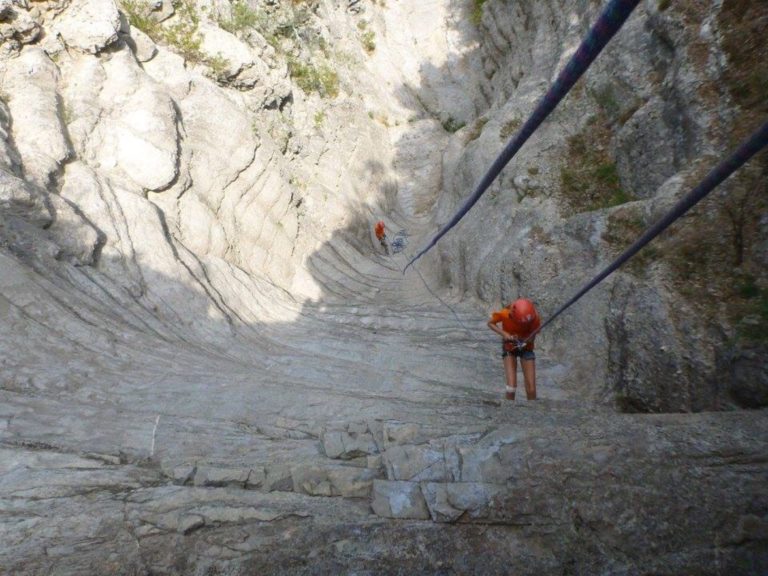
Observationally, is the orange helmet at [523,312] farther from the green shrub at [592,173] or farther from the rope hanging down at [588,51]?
the green shrub at [592,173]

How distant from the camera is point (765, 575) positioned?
275cm

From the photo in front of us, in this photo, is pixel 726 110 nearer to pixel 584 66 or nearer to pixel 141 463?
pixel 584 66

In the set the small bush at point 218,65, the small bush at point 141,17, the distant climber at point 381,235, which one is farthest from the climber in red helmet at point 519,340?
the small bush at point 141,17

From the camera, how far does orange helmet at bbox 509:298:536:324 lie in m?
6.54

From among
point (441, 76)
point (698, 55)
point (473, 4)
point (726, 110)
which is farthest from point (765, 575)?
point (473, 4)

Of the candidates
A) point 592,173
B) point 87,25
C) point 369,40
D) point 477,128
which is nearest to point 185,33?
point 87,25

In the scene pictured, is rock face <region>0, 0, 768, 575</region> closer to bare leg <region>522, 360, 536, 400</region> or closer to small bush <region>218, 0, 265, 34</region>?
small bush <region>218, 0, 265, 34</region>

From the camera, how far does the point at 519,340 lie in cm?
678

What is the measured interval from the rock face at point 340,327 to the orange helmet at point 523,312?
1460mm

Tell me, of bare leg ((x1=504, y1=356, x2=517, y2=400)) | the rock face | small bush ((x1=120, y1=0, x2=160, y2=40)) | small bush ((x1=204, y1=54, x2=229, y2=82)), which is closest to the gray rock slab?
the rock face

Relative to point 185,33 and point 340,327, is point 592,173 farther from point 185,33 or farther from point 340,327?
point 185,33

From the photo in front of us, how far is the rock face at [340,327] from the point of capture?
3264 millimetres

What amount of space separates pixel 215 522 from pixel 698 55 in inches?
432

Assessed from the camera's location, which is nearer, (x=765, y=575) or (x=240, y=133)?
(x=765, y=575)
